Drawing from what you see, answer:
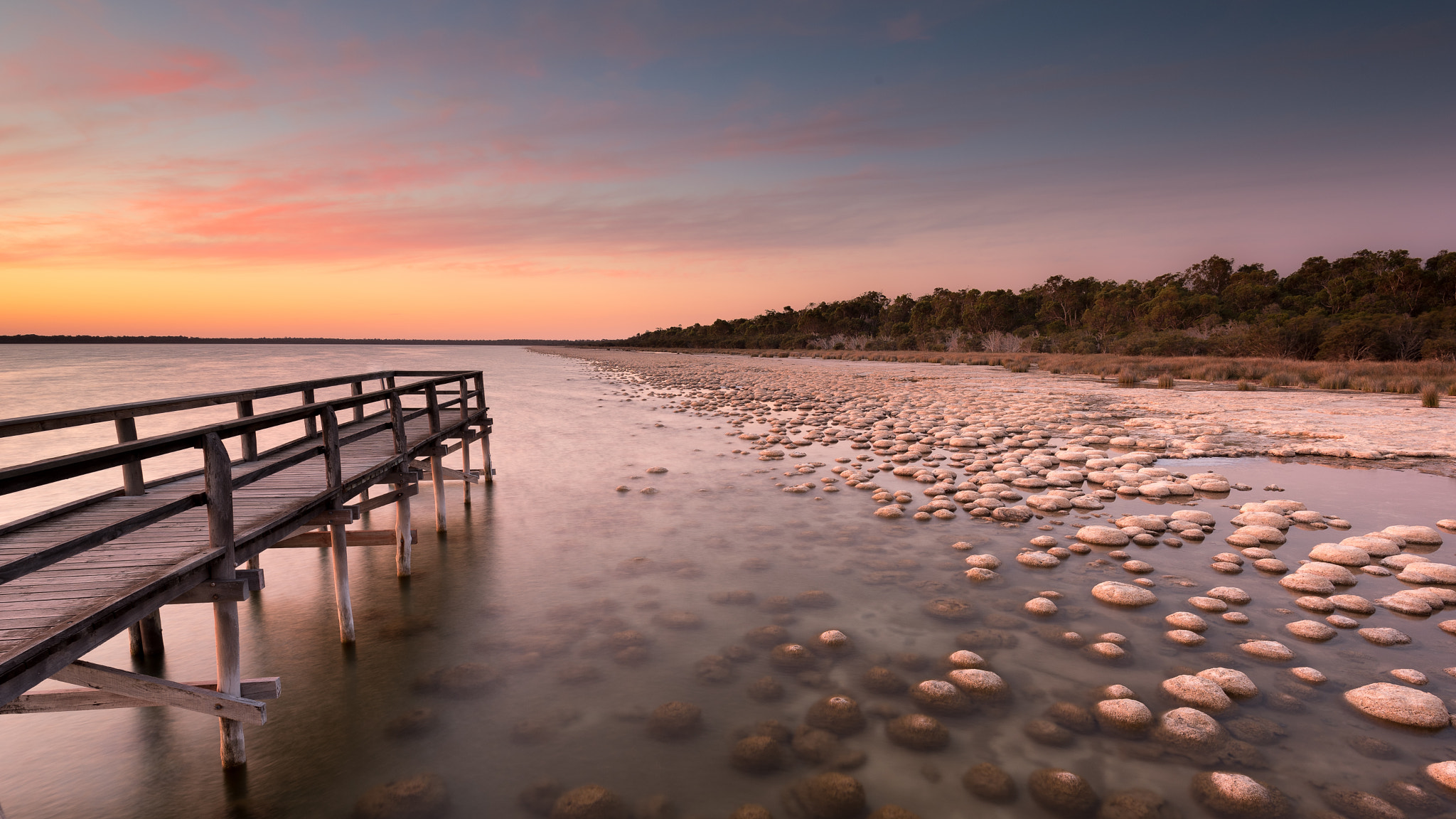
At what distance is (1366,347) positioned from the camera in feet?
113

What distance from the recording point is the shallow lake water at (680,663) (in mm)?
4363

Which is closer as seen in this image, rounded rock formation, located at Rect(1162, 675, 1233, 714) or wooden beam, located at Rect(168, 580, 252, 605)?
wooden beam, located at Rect(168, 580, 252, 605)

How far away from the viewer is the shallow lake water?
4363 millimetres

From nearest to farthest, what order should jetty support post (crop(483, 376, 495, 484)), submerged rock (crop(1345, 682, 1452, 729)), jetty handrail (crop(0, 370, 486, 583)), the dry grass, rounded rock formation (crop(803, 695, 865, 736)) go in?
jetty handrail (crop(0, 370, 486, 583)) < submerged rock (crop(1345, 682, 1452, 729)) < rounded rock formation (crop(803, 695, 865, 736)) < jetty support post (crop(483, 376, 495, 484)) < the dry grass

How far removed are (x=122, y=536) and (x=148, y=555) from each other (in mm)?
755

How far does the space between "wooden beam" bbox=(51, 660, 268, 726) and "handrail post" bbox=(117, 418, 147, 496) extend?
294cm

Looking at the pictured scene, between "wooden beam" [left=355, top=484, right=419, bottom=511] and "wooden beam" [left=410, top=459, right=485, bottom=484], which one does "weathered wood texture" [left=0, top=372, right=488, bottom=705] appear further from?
"wooden beam" [left=410, top=459, right=485, bottom=484]

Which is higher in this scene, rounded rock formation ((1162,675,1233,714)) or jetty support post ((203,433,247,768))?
jetty support post ((203,433,247,768))

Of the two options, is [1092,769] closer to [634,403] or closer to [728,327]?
[634,403]

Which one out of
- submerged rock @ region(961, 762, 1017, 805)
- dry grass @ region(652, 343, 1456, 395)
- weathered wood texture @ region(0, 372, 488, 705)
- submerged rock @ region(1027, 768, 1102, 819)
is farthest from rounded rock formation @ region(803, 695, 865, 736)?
dry grass @ region(652, 343, 1456, 395)

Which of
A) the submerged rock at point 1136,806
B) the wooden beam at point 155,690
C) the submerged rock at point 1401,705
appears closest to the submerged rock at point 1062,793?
the submerged rock at point 1136,806

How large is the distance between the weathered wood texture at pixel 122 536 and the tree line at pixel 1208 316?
4827 cm

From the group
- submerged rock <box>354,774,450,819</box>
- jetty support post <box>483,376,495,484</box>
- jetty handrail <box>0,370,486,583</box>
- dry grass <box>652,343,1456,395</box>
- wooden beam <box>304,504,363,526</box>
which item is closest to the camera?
jetty handrail <box>0,370,486,583</box>

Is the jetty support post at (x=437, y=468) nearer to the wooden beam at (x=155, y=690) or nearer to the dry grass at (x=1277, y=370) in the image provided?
the wooden beam at (x=155, y=690)
